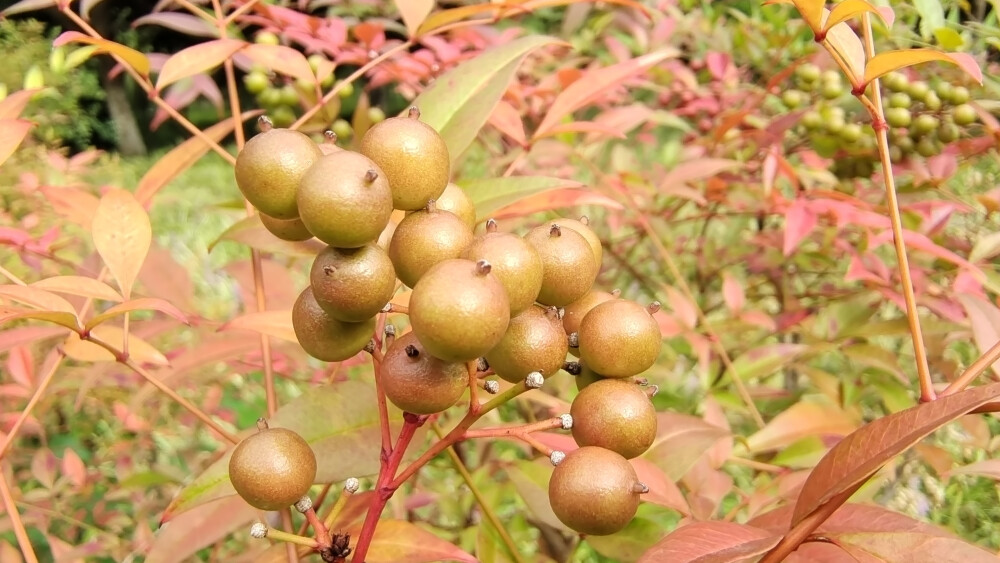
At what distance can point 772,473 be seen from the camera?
104 centimetres

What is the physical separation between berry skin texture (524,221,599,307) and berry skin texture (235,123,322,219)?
16cm

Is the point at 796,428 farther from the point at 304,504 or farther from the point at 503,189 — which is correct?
the point at 304,504

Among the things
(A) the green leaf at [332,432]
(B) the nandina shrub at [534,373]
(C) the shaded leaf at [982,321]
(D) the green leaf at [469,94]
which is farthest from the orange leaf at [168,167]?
(C) the shaded leaf at [982,321]

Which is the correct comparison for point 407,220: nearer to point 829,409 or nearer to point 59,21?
point 829,409

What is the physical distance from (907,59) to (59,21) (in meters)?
5.70

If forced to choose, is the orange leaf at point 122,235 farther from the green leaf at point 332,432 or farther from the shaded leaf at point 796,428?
the shaded leaf at point 796,428

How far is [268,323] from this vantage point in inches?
25.1

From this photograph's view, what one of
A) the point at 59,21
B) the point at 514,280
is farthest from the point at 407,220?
the point at 59,21

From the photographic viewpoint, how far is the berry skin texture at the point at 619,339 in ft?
1.56

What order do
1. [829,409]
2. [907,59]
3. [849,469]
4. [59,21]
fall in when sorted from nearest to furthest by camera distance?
[849,469]
[907,59]
[829,409]
[59,21]

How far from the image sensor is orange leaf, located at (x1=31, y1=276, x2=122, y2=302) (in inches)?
23.1

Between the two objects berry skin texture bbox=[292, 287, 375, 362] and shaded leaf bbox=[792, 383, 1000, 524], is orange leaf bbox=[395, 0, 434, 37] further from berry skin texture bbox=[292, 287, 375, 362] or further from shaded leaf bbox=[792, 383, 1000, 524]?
shaded leaf bbox=[792, 383, 1000, 524]

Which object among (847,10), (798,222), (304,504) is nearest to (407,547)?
(304,504)

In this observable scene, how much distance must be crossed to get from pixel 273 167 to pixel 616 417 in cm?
28
